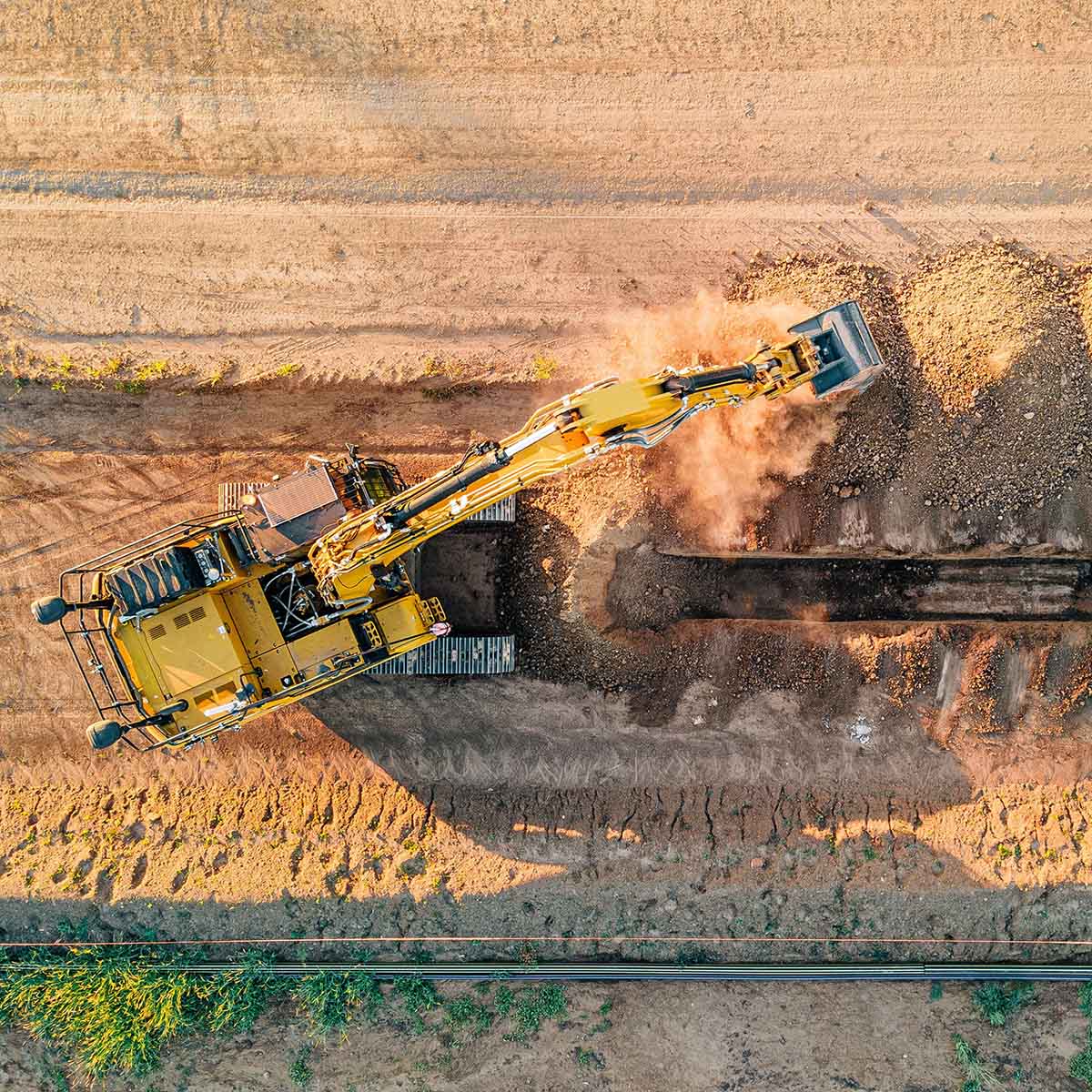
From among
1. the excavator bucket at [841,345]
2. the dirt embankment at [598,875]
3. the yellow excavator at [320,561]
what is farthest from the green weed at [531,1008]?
the excavator bucket at [841,345]

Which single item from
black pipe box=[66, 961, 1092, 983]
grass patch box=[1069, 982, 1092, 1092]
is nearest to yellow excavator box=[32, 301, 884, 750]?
black pipe box=[66, 961, 1092, 983]

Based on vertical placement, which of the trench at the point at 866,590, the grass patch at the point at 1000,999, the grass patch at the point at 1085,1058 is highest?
the trench at the point at 866,590

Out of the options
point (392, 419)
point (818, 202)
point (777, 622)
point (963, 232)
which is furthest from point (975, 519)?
Answer: point (392, 419)

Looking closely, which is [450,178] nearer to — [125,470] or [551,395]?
[551,395]

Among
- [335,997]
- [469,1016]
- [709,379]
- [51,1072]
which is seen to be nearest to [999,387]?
[709,379]

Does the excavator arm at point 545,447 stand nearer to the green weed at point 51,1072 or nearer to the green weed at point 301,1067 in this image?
the green weed at point 301,1067

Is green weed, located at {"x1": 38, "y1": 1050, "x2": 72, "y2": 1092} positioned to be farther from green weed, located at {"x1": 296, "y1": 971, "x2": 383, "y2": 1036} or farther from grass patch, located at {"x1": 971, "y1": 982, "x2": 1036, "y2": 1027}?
grass patch, located at {"x1": 971, "y1": 982, "x2": 1036, "y2": 1027}
